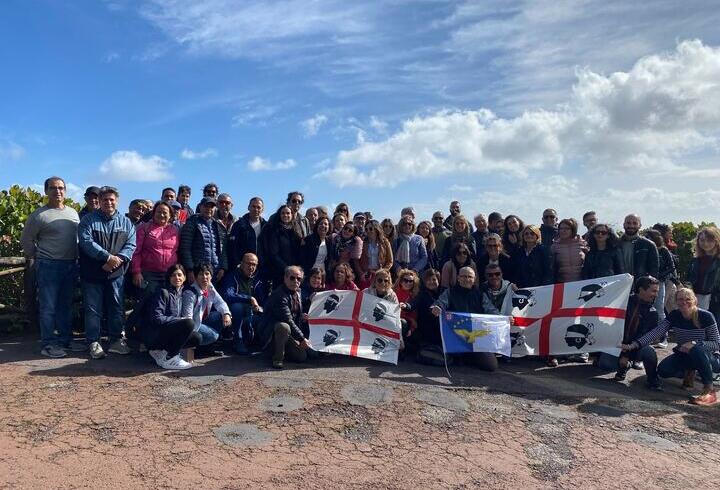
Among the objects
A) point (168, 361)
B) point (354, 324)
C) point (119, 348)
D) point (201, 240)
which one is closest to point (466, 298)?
point (354, 324)

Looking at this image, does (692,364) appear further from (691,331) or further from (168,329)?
(168,329)

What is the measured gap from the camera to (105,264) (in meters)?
6.75

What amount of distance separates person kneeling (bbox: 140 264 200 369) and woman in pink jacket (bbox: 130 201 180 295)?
510 mm

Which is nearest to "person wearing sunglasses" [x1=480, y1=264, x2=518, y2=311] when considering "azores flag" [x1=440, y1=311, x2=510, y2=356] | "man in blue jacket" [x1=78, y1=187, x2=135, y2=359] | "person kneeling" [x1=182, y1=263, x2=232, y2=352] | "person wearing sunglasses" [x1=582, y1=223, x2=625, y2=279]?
"azores flag" [x1=440, y1=311, x2=510, y2=356]

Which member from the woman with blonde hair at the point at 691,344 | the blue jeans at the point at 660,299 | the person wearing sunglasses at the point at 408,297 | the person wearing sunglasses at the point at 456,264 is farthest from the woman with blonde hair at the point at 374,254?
the blue jeans at the point at 660,299

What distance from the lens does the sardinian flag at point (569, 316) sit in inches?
293

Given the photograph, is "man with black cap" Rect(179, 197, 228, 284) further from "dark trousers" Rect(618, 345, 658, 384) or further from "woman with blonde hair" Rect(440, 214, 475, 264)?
"dark trousers" Rect(618, 345, 658, 384)

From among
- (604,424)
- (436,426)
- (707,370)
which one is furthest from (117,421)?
(707,370)

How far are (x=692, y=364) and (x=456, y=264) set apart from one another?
129 inches

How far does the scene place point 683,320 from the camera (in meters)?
6.87

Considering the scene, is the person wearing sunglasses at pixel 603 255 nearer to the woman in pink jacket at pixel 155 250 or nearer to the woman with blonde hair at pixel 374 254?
the woman with blonde hair at pixel 374 254

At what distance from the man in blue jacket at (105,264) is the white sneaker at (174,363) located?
0.84 metres

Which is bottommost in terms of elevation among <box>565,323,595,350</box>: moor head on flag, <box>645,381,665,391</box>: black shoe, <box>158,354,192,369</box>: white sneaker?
<box>645,381,665,391</box>: black shoe

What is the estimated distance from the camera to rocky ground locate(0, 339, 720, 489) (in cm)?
404
